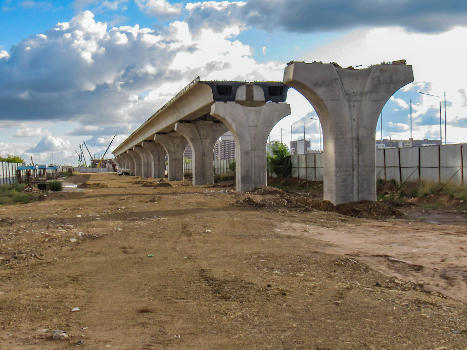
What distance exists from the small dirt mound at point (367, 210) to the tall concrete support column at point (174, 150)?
3858cm

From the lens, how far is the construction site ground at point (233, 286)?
5.14 meters

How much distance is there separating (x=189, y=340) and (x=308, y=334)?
131 cm

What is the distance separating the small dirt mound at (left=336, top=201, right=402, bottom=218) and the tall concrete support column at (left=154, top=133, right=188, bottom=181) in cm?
3858

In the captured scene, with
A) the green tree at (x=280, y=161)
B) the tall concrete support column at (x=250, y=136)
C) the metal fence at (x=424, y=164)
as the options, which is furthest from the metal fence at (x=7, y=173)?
the metal fence at (x=424, y=164)

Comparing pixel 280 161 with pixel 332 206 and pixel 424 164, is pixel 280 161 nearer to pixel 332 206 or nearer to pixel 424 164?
pixel 424 164

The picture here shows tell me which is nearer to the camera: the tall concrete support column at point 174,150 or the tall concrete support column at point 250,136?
the tall concrete support column at point 250,136

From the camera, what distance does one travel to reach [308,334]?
5.16 metres

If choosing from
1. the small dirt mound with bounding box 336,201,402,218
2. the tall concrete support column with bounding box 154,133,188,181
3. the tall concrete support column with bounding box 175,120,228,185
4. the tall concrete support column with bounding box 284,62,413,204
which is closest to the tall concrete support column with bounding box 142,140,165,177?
the tall concrete support column with bounding box 154,133,188,181

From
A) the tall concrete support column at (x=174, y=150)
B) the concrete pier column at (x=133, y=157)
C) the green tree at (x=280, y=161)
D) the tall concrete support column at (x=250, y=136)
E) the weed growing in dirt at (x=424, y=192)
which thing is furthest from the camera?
the concrete pier column at (x=133, y=157)

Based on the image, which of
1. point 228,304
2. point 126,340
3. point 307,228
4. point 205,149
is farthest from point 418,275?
point 205,149

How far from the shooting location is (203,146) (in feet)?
140

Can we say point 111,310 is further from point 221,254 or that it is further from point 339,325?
point 221,254

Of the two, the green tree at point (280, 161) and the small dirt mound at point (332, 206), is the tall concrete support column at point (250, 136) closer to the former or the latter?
the small dirt mound at point (332, 206)

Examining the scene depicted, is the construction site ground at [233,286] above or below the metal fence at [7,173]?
below
